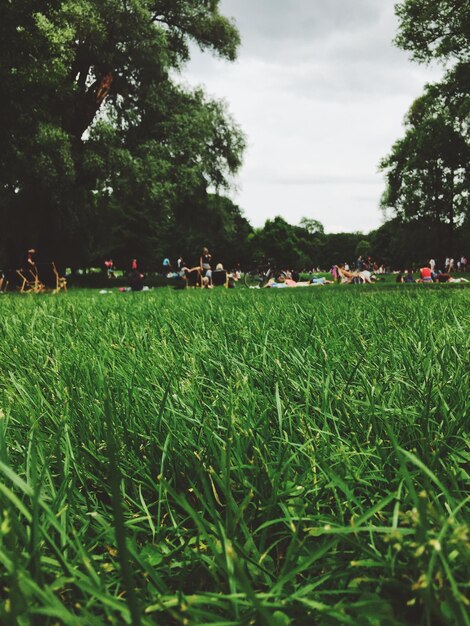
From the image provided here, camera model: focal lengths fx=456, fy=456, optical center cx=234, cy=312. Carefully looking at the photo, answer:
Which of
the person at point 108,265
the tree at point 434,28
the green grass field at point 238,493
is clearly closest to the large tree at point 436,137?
the tree at point 434,28

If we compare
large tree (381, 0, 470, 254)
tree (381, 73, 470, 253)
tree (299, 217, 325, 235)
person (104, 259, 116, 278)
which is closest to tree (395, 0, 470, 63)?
large tree (381, 0, 470, 254)

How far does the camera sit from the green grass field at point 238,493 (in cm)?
63

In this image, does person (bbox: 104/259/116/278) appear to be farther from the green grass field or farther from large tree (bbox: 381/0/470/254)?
the green grass field

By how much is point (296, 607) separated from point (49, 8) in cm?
1550

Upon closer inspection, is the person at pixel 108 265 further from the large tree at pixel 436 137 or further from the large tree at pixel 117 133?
the large tree at pixel 436 137

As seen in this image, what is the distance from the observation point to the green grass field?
0.63 metres

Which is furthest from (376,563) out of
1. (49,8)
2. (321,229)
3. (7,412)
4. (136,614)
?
(321,229)

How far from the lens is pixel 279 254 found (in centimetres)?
8394

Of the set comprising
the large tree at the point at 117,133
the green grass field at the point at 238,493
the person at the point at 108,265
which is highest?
the large tree at the point at 117,133

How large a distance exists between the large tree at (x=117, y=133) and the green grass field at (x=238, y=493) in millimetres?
19491

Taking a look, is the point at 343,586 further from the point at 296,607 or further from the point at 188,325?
the point at 188,325

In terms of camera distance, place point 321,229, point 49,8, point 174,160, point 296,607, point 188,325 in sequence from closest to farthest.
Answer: point 296,607 → point 188,325 → point 49,8 → point 174,160 → point 321,229

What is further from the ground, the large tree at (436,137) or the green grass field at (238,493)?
the large tree at (436,137)

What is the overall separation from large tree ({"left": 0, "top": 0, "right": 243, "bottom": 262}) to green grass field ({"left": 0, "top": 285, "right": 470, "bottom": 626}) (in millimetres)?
19491
